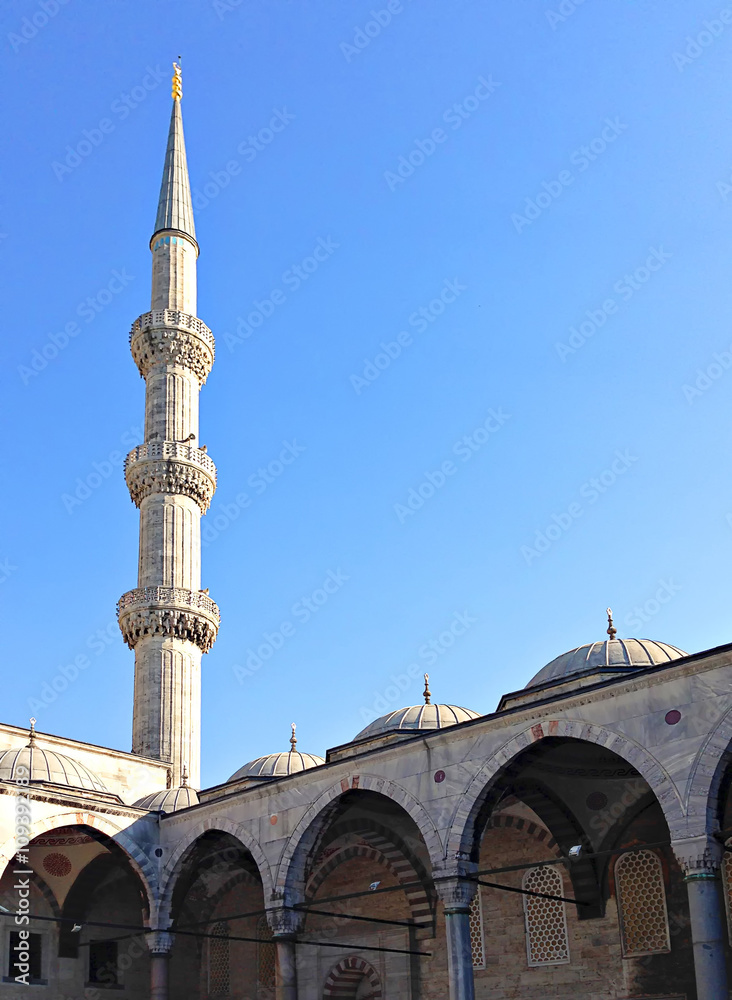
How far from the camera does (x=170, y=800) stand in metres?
20.0

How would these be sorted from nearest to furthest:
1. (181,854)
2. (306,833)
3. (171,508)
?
(306,833) < (181,854) < (171,508)

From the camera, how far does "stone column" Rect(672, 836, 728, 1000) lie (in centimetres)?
1085

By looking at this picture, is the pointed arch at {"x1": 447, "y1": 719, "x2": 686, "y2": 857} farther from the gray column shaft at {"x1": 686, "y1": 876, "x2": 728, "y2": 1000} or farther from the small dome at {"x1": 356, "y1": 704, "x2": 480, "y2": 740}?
the small dome at {"x1": 356, "y1": 704, "x2": 480, "y2": 740}

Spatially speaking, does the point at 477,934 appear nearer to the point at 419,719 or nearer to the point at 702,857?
the point at 419,719

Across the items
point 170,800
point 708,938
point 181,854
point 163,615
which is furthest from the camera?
point 163,615

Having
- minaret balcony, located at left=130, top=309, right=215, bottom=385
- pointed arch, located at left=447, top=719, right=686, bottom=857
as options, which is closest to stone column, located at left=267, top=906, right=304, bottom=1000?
pointed arch, located at left=447, top=719, right=686, bottom=857

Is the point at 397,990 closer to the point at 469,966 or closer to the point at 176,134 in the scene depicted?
the point at 469,966

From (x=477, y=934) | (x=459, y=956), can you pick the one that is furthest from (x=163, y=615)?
(x=459, y=956)

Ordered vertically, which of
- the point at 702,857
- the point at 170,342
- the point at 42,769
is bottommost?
the point at 702,857

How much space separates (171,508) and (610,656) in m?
11.7

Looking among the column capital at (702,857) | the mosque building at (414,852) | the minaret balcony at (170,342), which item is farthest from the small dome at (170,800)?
the column capital at (702,857)

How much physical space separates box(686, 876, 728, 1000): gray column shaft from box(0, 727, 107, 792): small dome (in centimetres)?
1056

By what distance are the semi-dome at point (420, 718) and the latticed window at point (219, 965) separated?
483 cm

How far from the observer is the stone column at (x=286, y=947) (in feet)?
50.8
